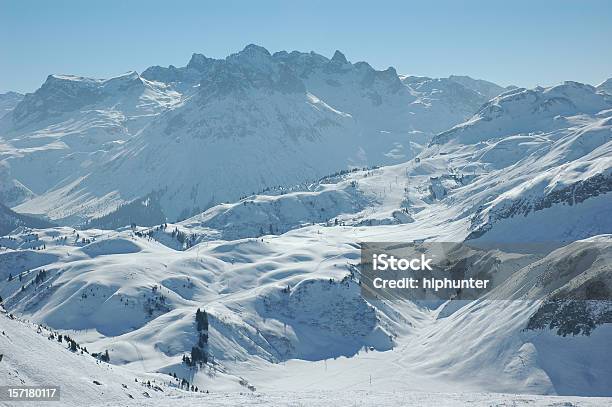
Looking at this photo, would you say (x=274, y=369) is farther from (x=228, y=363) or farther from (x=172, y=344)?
(x=172, y=344)

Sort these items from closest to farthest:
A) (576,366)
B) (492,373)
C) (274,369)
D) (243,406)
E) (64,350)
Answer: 1. (243,406)
2. (64,350)
3. (576,366)
4. (492,373)
5. (274,369)

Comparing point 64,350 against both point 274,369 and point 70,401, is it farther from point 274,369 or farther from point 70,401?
point 274,369

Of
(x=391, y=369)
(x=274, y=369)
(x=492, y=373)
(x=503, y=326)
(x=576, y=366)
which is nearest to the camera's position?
(x=576, y=366)

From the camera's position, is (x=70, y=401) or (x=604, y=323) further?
(x=604, y=323)

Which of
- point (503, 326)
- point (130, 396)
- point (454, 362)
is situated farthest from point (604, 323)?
point (130, 396)

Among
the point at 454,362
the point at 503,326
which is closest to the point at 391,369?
the point at 454,362

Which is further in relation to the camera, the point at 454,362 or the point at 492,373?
the point at 454,362

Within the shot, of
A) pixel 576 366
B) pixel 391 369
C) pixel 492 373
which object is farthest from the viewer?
pixel 391 369

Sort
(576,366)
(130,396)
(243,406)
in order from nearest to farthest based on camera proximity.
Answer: (243,406), (130,396), (576,366)

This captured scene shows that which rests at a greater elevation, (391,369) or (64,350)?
(64,350)
